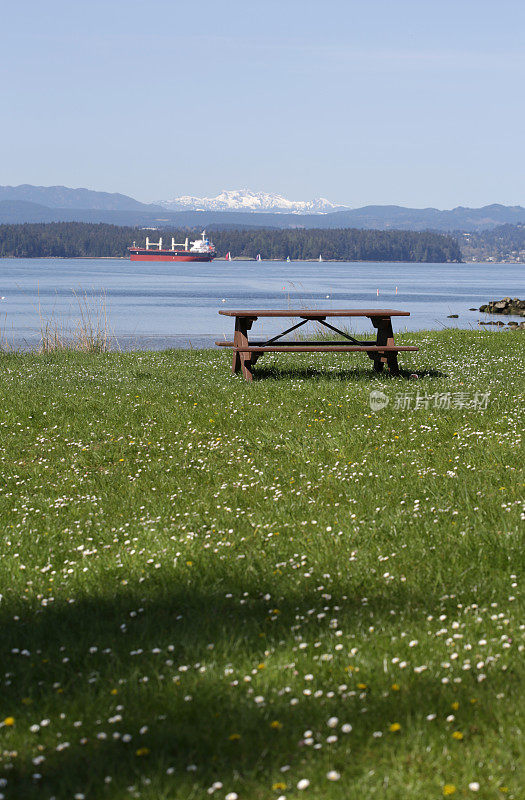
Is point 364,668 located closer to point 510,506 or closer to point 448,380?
point 510,506

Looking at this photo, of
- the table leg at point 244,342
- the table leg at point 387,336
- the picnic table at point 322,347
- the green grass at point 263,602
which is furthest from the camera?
the table leg at point 387,336

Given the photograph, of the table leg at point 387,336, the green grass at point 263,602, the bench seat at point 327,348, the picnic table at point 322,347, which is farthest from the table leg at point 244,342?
the green grass at point 263,602

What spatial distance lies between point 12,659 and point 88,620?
66 centimetres

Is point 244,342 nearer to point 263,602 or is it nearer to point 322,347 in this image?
point 322,347
